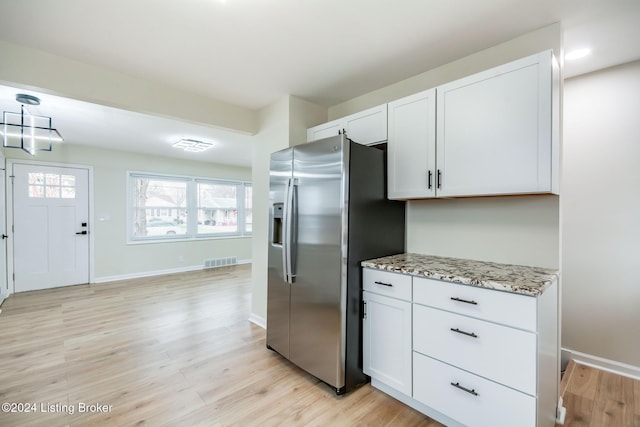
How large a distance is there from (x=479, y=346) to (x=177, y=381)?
7.27 ft

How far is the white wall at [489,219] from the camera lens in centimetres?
181

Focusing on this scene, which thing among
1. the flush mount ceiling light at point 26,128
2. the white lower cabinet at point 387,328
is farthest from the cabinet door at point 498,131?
the flush mount ceiling light at point 26,128

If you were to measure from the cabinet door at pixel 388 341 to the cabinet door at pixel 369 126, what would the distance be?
1.30 metres

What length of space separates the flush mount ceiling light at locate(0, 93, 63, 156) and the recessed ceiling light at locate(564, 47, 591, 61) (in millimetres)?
4820

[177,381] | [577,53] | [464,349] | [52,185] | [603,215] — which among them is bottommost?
[177,381]

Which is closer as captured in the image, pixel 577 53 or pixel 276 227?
pixel 577 53

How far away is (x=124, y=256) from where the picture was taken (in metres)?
5.49

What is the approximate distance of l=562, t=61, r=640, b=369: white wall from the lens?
2.24 meters

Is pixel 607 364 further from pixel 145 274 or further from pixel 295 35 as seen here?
pixel 145 274

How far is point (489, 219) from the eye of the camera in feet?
6.78

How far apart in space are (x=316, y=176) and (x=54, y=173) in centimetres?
523

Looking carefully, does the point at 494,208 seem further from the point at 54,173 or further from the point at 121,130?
the point at 54,173

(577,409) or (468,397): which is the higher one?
(468,397)

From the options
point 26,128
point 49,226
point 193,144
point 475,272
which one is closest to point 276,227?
point 475,272
